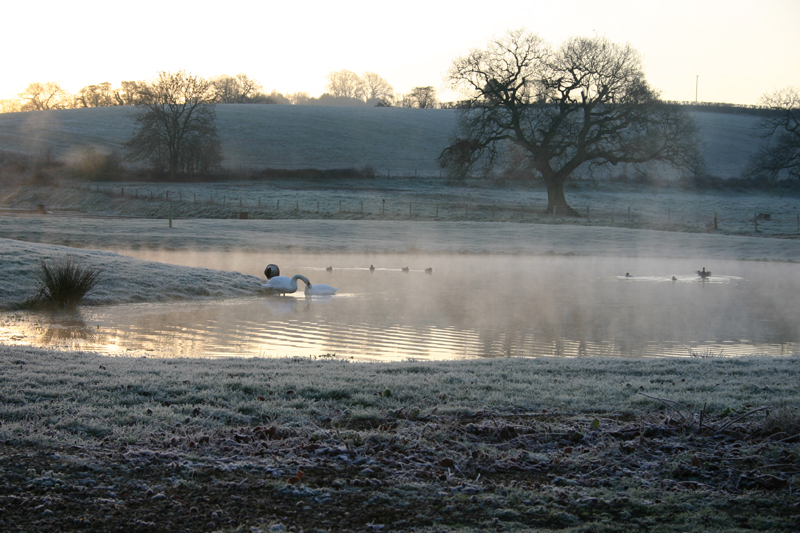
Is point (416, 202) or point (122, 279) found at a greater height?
point (416, 202)

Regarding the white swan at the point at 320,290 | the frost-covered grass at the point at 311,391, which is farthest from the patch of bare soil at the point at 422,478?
the white swan at the point at 320,290

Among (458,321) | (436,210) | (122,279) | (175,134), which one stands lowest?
(458,321)

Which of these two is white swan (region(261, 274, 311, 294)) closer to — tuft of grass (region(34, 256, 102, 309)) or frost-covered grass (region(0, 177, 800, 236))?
tuft of grass (region(34, 256, 102, 309))

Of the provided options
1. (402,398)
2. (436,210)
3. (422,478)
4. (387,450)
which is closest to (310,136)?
(436,210)

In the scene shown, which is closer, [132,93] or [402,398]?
[402,398]

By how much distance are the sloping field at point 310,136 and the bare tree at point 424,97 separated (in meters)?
20.4

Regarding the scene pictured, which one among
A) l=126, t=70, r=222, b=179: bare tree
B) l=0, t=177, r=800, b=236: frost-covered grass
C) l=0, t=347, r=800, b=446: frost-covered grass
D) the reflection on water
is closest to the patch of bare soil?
l=0, t=347, r=800, b=446: frost-covered grass

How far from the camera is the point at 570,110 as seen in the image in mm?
44688

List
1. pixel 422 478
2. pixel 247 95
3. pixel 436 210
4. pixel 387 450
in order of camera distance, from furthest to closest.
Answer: pixel 247 95 → pixel 436 210 → pixel 387 450 → pixel 422 478

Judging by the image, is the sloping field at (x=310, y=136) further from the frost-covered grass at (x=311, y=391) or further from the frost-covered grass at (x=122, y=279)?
the frost-covered grass at (x=311, y=391)

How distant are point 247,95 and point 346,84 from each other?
75.0ft

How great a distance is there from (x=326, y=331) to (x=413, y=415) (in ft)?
19.5

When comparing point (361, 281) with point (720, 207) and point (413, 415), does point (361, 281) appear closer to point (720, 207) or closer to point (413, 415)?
point (413, 415)

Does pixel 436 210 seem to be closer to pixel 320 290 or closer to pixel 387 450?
pixel 320 290
